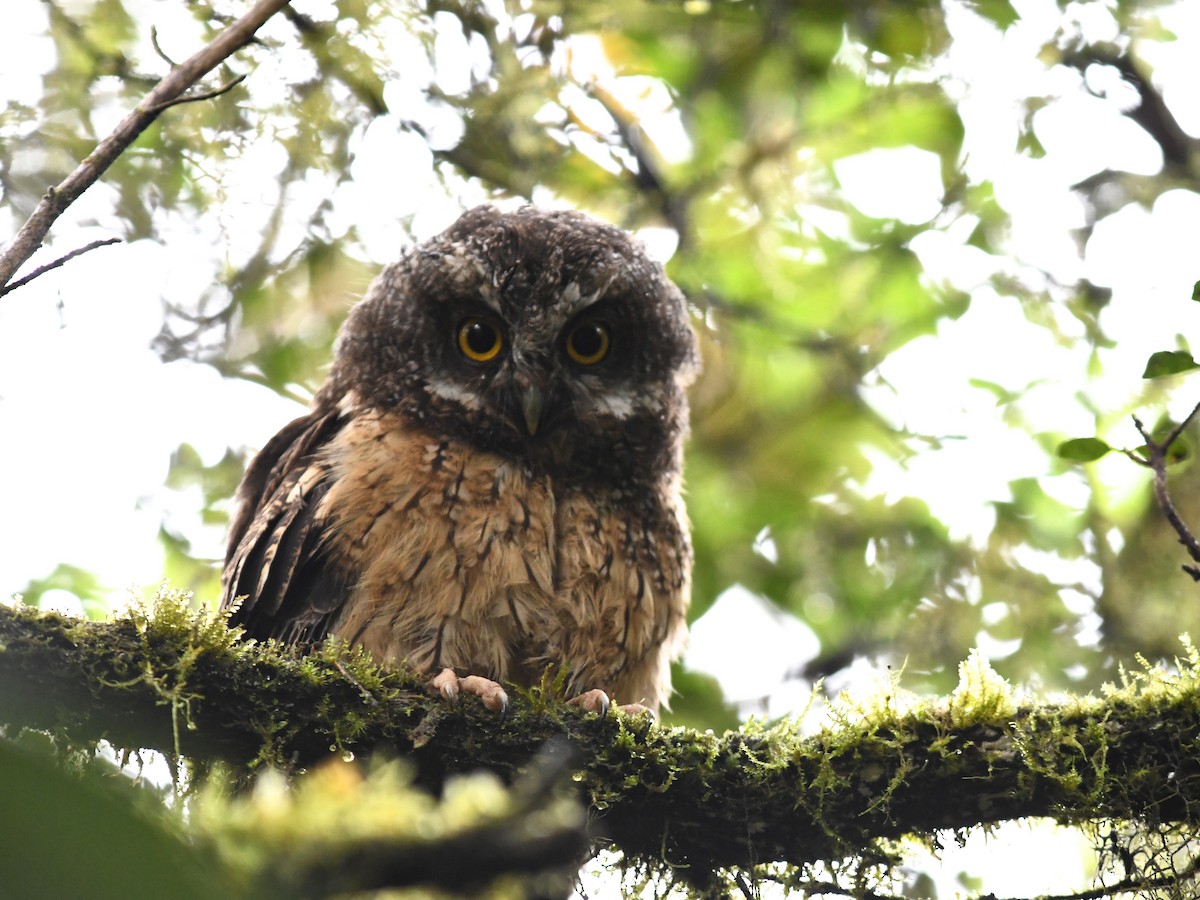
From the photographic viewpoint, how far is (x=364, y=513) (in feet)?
10.1

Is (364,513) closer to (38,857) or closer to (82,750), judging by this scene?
(82,750)

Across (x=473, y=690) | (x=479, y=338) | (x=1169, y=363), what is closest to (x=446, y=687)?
(x=473, y=690)

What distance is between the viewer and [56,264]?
77.3 inches

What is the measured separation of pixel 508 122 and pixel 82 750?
353cm

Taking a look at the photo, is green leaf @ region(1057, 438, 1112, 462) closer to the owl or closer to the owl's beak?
the owl

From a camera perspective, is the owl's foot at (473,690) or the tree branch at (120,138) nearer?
the tree branch at (120,138)

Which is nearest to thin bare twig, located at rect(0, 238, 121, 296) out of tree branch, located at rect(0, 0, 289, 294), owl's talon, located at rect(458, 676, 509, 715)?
tree branch, located at rect(0, 0, 289, 294)

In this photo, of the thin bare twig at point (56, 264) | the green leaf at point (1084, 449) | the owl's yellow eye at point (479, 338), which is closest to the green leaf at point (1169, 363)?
the green leaf at point (1084, 449)

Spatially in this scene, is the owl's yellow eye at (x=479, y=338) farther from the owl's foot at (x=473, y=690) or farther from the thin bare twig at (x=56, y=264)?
the thin bare twig at (x=56, y=264)

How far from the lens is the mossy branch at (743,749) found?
2.16m

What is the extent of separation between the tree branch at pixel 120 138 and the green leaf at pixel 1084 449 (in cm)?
220

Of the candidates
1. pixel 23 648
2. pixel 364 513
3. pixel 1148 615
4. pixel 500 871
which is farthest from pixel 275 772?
pixel 1148 615

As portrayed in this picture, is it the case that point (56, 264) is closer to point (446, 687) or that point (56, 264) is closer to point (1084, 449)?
point (446, 687)

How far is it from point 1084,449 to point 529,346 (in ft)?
5.57
